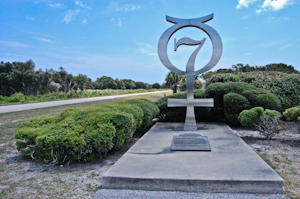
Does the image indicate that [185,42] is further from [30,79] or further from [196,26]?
[30,79]

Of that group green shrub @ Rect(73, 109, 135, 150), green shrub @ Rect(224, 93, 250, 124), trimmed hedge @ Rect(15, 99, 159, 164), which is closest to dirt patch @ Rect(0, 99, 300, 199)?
trimmed hedge @ Rect(15, 99, 159, 164)

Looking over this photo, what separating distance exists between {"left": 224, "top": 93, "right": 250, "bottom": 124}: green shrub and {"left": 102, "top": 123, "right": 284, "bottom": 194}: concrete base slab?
367 cm

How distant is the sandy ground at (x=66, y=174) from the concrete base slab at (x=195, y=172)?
0.36 meters

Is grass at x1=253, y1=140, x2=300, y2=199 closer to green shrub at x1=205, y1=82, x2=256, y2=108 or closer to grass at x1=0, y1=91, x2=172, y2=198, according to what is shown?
grass at x1=0, y1=91, x2=172, y2=198

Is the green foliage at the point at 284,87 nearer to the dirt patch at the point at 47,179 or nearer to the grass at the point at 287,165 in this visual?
the grass at the point at 287,165

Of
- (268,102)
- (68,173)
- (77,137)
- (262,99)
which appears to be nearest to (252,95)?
(262,99)

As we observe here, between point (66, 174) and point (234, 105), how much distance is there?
650 centimetres

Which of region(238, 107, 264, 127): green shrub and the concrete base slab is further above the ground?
region(238, 107, 264, 127): green shrub

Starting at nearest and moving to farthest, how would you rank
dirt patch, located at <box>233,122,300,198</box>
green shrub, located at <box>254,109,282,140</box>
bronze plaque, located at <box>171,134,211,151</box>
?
dirt patch, located at <box>233,122,300,198</box>, bronze plaque, located at <box>171,134,211,151</box>, green shrub, located at <box>254,109,282,140</box>

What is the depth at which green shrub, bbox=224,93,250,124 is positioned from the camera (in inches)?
319

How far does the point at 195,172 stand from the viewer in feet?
11.2

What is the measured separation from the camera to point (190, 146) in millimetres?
4836

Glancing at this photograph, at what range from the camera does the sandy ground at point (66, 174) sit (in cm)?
325

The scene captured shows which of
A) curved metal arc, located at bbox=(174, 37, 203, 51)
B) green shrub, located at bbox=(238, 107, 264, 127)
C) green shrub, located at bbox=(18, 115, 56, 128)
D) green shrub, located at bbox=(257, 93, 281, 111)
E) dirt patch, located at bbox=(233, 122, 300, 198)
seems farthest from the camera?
green shrub, located at bbox=(257, 93, 281, 111)
